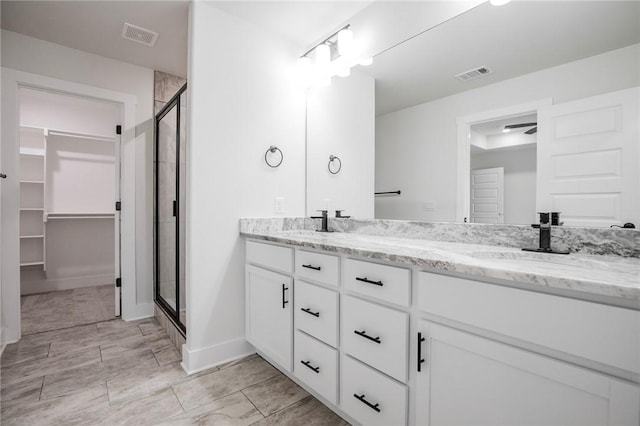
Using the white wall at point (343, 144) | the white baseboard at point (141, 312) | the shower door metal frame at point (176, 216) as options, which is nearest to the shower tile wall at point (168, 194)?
the shower door metal frame at point (176, 216)

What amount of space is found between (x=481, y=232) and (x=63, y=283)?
4.69 meters

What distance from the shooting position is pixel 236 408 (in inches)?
61.9

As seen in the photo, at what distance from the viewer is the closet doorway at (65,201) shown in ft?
11.9

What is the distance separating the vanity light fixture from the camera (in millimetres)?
2154

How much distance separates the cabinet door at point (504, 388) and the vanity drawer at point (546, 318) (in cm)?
5

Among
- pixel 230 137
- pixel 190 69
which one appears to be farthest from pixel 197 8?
pixel 230 137

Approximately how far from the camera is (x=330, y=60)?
2348 mm

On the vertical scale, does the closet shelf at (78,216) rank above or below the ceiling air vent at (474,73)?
below

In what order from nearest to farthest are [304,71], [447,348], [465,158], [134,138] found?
1. [447,348]
2. [465,158]
3. [304,71]
4. [134,138]

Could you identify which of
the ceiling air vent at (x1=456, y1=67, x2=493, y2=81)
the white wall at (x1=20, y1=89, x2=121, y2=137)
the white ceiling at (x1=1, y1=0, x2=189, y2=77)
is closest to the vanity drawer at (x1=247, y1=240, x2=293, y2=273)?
the ceiling air vent at (x1=456, y1=67, x2=493, y2=81)

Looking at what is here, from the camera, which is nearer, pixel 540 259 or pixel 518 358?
pixel 518 358

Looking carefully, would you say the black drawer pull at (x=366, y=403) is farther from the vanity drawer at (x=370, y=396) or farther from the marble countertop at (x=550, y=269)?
the marble countertop at (x=550, y=269)

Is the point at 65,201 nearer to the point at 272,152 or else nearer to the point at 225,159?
the point at 225,159

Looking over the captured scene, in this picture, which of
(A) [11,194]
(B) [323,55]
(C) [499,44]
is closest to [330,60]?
(B) [323,55]
